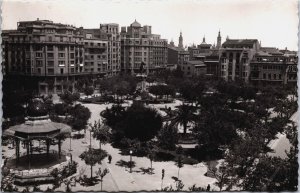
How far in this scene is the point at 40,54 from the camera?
273ft

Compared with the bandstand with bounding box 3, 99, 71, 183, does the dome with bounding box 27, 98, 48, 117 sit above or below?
above

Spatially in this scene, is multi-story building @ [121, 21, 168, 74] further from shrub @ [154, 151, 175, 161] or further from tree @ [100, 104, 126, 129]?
shrub @ [154, 151, 175, 161]

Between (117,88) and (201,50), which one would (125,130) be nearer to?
(117,88)

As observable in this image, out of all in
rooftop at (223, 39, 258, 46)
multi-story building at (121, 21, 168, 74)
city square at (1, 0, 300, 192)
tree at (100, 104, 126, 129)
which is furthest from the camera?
multi-story building at (121, 21, 168, 74)

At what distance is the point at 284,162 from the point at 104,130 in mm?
23510

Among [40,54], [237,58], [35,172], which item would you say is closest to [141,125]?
[35,172]

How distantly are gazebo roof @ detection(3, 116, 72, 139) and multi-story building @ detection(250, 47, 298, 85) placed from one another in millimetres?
78692

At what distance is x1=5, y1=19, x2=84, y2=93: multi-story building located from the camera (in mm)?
81375

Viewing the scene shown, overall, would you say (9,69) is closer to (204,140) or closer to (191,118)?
(191,118)

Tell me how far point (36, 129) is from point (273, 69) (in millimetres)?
84388

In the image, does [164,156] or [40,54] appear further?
[40,54]

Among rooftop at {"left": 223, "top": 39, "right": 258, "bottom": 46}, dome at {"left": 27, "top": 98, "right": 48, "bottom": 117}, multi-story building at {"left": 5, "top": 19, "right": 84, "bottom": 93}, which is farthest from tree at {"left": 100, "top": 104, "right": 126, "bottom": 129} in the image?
rooftop at {"left": 223, "top": 39, "right": 258, "bottom": 46}

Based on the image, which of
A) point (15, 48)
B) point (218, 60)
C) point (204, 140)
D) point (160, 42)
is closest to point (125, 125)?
point (204, 140)

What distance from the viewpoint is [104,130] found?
4341 centimetres
